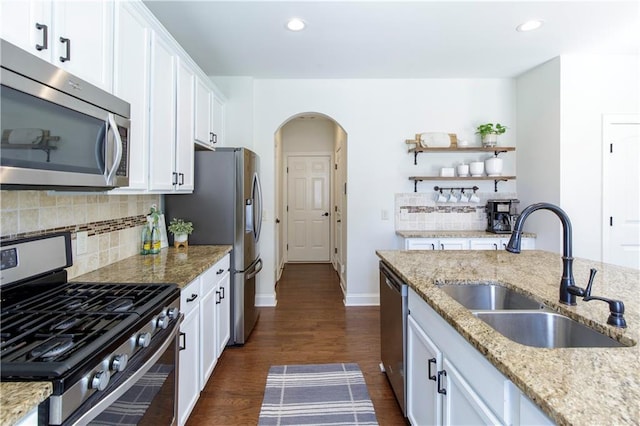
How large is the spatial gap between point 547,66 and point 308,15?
2.59 m

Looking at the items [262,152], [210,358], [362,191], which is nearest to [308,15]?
[262,152]

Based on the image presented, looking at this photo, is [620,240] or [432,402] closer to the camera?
[432,402]

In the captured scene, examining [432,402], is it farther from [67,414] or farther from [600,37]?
[600,37]

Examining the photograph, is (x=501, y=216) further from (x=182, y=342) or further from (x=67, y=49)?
(x=67, y=49)

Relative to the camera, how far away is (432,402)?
4.29ft

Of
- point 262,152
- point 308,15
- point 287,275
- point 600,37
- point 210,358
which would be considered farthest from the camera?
point 287,275

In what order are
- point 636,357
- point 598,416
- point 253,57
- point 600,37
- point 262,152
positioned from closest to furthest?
point 598,416, point 636,357, point 600,37, point 253,57, point 262,152

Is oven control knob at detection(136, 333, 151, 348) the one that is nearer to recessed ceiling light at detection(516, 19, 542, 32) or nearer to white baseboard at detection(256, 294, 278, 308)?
white baseboard at detection(256, 294, 278, 308)

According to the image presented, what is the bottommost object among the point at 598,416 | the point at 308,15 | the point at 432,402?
the point at 432,402

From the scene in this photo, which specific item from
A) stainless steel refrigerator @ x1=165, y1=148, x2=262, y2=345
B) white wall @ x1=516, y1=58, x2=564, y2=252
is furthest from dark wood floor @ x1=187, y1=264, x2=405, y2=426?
white wall @ x1=516, y1=58, x2=564, y2=252

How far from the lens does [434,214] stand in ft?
12.3

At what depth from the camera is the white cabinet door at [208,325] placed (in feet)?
6.34

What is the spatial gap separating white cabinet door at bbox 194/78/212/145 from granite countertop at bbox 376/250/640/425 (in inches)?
75.7

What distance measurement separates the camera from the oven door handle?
0.88 metres
